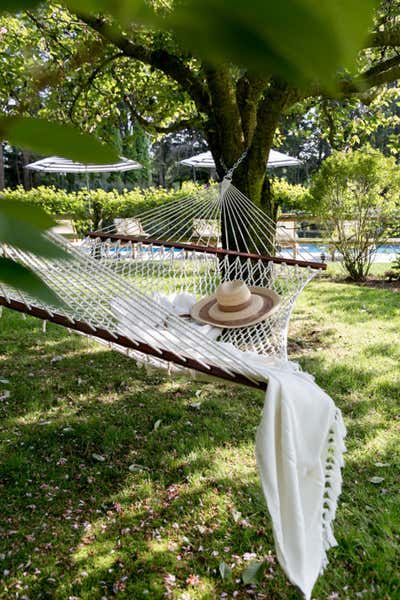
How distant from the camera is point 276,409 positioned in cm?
132

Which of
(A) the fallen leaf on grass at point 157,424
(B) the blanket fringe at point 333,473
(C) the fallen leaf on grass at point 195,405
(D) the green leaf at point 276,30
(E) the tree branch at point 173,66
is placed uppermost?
(E) the tree branch at point 173,66

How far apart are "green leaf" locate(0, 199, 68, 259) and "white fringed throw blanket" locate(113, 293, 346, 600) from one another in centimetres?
123

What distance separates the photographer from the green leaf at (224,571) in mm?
1418

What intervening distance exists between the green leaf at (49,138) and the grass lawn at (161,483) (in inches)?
58.4

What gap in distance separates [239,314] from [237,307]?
1.9 inches

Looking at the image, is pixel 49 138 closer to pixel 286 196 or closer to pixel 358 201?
pixel 358 201

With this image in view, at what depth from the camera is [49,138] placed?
0.13 meters

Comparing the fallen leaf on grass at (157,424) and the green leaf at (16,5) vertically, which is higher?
the green leaf at (16,5)

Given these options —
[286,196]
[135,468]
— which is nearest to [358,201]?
[286,196]

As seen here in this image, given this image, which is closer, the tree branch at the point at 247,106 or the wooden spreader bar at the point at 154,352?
the wooden spreader bar at the point at 154,352

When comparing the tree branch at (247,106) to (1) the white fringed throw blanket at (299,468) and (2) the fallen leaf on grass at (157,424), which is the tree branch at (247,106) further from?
(1) the white fringed throw blanket at (299,468)

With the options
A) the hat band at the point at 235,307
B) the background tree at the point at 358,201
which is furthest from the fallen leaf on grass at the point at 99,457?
the background tree at the point at 358,201

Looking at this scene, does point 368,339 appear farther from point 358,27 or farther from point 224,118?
point 358,27

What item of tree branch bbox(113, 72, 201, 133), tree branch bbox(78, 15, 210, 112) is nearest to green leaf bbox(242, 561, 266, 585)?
tree branch bbox(78, 15, 210, 112)
